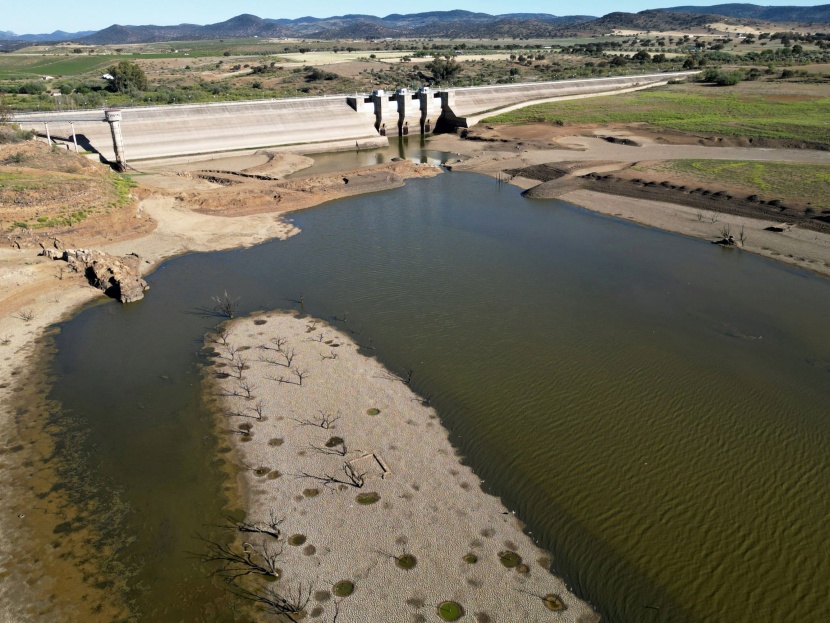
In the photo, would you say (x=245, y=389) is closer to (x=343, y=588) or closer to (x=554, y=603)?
(x=343, y=588)

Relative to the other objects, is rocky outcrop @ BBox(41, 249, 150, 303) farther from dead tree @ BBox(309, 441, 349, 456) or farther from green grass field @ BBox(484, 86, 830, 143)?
green grass field @ BBox(484, 86, 830, 143)

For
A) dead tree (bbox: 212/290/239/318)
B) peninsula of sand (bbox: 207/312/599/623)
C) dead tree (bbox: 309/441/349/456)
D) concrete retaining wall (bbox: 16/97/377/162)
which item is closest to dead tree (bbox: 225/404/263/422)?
peninsula of sand (bbox: 207/312/599/623)

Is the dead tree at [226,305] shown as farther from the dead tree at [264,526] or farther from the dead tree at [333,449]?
the dead tree at [264,526]

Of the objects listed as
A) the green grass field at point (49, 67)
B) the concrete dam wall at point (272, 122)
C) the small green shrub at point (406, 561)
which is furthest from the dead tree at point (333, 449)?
the green grass field at point (49, 67)

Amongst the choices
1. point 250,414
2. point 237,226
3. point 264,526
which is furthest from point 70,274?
point 264,526

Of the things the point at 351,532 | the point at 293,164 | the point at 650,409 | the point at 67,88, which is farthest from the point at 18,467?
the point at 67,88
